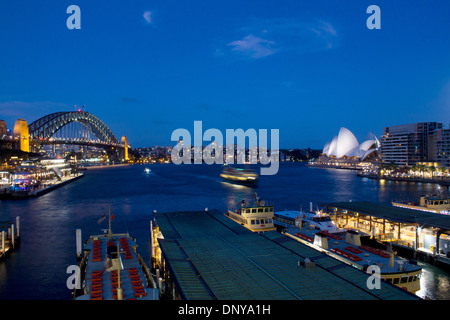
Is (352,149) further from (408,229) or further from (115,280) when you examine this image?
(115,280)

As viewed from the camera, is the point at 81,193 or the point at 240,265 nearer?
the point at 240,265

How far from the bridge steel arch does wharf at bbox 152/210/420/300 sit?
247 feet

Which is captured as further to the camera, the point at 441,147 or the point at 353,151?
the point at 353,151

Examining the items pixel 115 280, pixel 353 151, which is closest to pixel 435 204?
pixel 115 280

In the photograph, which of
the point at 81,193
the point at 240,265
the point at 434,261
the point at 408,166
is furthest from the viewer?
the point at 408,166

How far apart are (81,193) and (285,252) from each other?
107ft

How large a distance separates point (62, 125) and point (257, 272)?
86.5 m

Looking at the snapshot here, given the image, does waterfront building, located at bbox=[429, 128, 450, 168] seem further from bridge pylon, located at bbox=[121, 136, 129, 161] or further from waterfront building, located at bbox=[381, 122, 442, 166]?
bridge pylon, located at bbox=[121, 136, 129, 161]

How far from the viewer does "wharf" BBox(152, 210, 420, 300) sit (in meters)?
6.08

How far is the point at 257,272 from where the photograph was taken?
7.15 m

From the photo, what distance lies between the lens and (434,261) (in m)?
13.0

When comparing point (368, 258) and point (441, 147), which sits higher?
point (441, 147)
